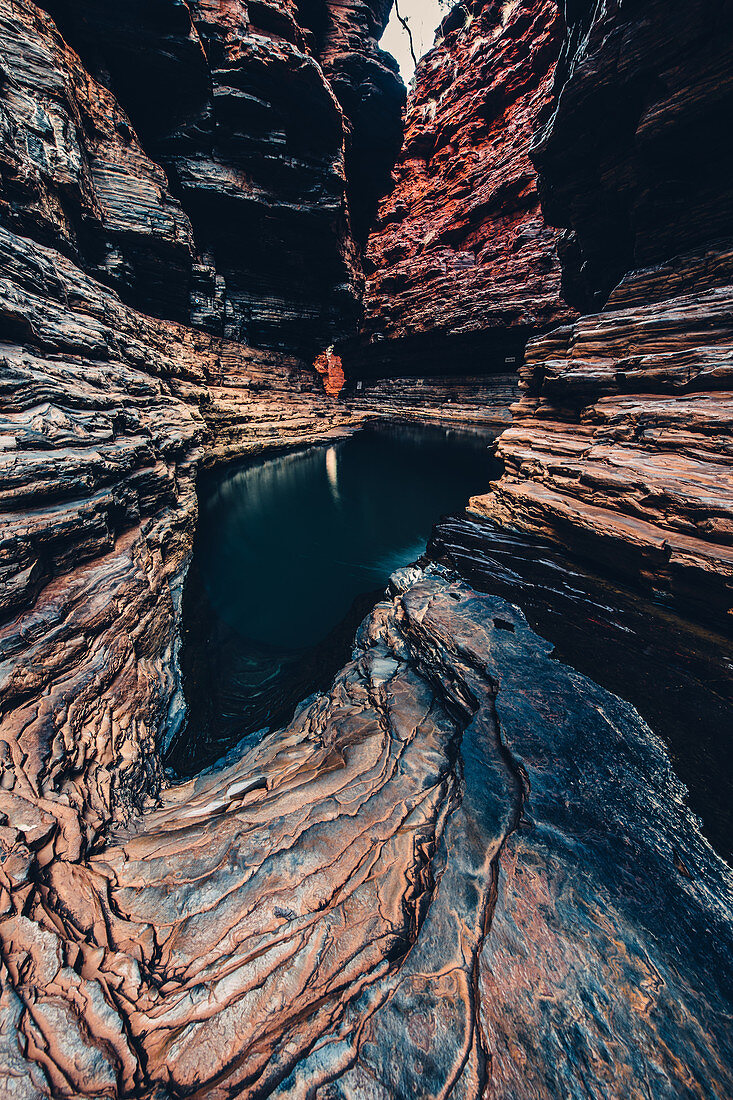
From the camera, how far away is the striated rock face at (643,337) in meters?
4.23

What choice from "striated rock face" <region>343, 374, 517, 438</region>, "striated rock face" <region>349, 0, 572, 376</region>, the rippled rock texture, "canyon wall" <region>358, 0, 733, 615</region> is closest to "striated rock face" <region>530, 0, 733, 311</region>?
"canyon wall" <region>358, 0, 733, 615</region>

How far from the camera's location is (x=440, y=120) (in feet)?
64.7

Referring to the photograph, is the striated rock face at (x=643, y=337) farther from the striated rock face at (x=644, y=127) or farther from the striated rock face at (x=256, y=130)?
the striated rock face at (x=256, y=130)

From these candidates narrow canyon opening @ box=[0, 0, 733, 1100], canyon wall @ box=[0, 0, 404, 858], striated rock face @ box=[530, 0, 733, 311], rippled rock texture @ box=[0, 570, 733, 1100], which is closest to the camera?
rippled rock texture @ box=[0, 570, 733, 1100]

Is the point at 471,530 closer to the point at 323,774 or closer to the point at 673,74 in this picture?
the point at 323,774

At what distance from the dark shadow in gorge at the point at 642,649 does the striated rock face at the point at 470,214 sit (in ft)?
59.6

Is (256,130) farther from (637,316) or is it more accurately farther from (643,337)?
(643,337)

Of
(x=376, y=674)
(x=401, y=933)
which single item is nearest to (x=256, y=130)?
(x=376, y=674)

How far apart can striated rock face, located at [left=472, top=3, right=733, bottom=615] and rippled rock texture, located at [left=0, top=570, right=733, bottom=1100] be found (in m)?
2.86

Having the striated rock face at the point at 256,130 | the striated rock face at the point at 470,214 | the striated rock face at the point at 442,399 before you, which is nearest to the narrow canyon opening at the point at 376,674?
the striated rock face at the point at 256,130

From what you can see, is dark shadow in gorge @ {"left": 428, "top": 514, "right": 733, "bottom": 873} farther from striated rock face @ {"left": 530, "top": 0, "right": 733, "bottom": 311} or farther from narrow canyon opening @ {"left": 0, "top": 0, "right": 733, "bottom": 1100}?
striated rock face @ {"left": 530, "top": 0, "right": 733, "bottom": 311}

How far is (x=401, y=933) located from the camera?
5.75 feet

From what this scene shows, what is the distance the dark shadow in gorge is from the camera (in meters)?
2.42

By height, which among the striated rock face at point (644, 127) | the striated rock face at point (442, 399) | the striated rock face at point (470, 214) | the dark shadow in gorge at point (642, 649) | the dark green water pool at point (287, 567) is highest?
the striated rock face at point (470, 214)
